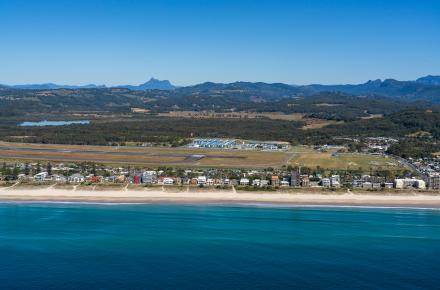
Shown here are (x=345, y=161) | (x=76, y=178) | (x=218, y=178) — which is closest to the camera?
(x=76, y=178)

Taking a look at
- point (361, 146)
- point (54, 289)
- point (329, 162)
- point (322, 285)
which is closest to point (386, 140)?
point (361, 146)

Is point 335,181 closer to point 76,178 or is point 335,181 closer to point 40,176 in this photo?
point 76,178

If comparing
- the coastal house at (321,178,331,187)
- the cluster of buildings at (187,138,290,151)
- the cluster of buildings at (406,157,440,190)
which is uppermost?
the cluster of buildings at (187,138,290,151)

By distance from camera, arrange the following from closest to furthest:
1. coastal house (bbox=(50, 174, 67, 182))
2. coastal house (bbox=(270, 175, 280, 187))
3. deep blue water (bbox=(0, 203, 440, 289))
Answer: deep blue water (bbox=(0, 203, 440, 289)) < coastal house (bbox=(270, 175, 280, 187)) < coastal house (bbox=(50, 174, 67, 182))

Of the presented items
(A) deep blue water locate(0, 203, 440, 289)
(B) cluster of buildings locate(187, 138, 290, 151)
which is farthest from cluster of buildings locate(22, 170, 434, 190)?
(B) cluster of buildings locate(187, 138, 290, 151)

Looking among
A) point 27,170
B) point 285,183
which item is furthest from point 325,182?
point 27,170

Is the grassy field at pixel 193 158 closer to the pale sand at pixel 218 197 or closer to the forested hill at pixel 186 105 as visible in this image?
the pale sand at pixel 218 197

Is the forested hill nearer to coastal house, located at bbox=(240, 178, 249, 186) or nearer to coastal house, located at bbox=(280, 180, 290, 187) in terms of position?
coastal house, located at bbox=(280, 180, 290, 187)

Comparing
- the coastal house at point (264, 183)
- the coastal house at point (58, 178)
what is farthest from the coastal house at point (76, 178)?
the coastal house at point (264, 183)
